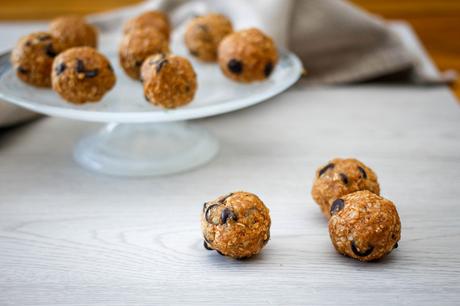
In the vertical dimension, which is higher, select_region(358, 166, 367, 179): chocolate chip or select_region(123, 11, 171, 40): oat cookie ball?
select_region(123, 11, 171, 40): oat cookie ball

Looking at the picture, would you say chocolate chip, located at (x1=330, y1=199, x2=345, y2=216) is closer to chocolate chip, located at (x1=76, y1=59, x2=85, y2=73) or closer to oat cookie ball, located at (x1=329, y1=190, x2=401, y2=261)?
oat cookie ball, located at (x1=329, y1=190, x2=401, y2=261)

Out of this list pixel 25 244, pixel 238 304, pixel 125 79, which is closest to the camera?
pixel 238 304

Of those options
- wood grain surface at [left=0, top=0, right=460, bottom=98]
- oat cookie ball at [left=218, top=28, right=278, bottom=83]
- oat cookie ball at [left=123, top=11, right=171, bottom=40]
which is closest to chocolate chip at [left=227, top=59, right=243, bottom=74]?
oat cookie ball at [left=218, top=28, right=278, bottom=83]

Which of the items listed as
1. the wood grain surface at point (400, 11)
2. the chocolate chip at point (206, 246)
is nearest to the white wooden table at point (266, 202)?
the chocolate chip at point (206, 246)

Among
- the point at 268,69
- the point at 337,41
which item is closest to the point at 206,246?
the point at 268,69

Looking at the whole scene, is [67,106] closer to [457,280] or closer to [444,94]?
[457,280]

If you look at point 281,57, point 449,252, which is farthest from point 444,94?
point 449,252

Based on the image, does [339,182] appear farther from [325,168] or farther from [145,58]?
[145,58]
